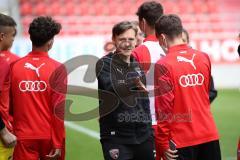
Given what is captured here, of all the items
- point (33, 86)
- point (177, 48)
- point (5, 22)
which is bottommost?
point (33, 86)

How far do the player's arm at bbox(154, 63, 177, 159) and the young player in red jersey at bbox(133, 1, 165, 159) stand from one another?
0.63 m

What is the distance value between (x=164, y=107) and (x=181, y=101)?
16 centimetres

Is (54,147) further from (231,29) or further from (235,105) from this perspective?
(231,29)

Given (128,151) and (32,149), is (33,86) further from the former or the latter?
(128,151)

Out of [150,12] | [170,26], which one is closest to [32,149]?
[170,26]

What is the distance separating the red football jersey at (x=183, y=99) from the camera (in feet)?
15.8

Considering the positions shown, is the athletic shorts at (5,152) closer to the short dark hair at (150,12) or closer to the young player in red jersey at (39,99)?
the young player in red jersey at (39,99)

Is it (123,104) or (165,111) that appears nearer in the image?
(165,111)

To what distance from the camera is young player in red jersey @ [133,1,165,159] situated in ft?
18.4

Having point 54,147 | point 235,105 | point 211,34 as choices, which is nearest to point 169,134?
point 54,147

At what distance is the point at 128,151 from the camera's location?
17.6ft

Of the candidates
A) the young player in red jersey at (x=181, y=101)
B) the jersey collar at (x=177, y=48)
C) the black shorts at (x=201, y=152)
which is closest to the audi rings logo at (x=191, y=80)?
the young player in red jersey at (x=181, y=101)

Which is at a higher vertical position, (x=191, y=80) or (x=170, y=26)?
(x=170, y=26)

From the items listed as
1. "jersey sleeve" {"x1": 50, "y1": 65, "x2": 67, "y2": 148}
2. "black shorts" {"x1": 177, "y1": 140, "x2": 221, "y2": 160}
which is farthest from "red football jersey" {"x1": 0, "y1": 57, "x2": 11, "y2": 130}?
"black shorts" {"x1": 177, "y1": 140, "x2": 221, "y2": 160}
